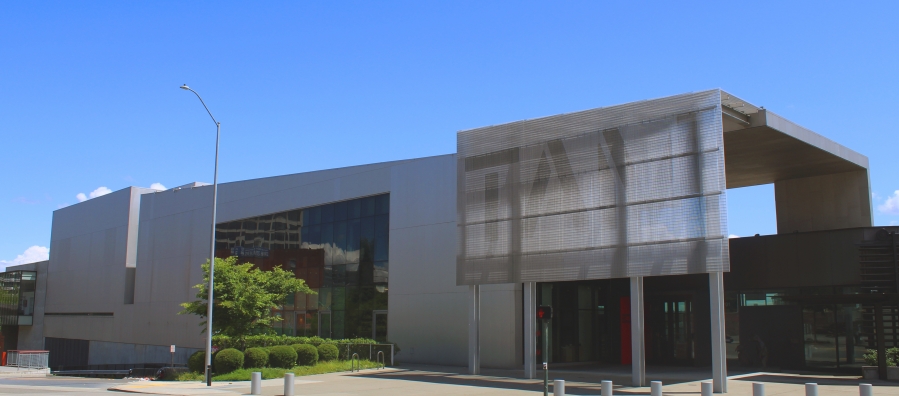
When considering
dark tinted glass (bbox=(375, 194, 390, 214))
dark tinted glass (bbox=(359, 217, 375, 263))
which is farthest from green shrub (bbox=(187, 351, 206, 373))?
dark tinted glass (bbox=(375, 194, 390, 214))

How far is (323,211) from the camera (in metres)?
40.5

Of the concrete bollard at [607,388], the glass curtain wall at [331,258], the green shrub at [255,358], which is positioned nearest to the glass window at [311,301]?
the glass curtain wall at [331,258]

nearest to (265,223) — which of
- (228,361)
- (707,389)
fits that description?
(228,361)

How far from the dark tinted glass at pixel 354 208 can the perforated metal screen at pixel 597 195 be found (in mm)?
10673

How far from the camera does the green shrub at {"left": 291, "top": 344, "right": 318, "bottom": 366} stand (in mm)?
30531

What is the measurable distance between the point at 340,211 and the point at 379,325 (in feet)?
20.8

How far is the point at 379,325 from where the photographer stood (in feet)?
122

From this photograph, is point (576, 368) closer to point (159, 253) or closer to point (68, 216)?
point (159, 253)

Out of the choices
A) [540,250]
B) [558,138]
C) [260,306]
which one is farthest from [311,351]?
[558,138]

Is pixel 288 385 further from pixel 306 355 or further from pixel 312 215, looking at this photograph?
pixel 312 215

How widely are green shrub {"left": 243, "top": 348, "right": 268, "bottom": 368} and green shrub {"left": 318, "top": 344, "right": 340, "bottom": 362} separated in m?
2.57

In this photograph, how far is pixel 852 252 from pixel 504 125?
1359cm

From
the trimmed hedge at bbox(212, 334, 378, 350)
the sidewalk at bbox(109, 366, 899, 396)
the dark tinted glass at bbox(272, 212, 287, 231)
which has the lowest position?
the sidewalk at bbox(109, 366, 899, 396)

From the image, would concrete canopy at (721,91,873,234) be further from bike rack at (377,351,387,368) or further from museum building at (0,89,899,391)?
bike rack at (377,351,387,368)
